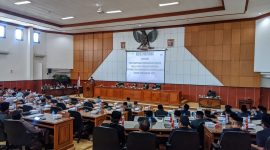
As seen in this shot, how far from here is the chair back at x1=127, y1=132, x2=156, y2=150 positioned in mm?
3895

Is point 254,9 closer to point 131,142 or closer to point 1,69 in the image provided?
point 131,142

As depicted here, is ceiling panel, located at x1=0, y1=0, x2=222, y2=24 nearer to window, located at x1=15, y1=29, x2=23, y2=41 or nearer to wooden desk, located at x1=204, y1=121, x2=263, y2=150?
window, located at x1=15, y1=29, x2=23, y2=41

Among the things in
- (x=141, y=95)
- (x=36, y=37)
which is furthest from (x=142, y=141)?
(x=36, y=37)

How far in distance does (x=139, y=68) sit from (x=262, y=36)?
26.3 feet

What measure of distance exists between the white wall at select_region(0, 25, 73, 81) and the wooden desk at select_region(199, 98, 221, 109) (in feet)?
38.4

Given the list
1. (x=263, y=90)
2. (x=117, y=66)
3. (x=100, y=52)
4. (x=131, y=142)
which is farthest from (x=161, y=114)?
(x=100, y=52)

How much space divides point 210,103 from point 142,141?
31.1 ft

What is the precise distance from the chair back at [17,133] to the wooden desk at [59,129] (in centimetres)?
69

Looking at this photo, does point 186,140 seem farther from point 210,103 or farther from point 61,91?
point 61,91

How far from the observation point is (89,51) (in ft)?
59.5

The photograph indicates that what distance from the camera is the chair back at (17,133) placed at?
4.74m

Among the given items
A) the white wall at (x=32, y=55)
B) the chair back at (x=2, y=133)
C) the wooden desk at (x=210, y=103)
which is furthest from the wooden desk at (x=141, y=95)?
the chair back at (x=2, y=133)

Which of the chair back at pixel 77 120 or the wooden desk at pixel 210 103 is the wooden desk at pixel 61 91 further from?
the wooden desk at pixel 210 103

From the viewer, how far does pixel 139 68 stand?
1580cm
